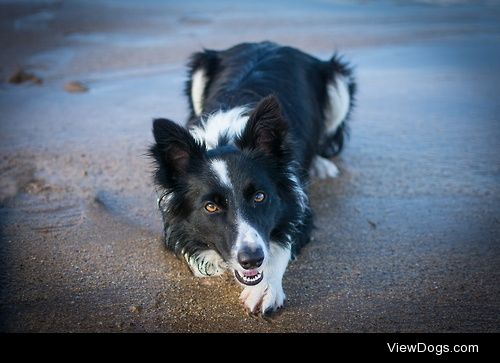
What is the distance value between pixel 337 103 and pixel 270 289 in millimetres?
3256

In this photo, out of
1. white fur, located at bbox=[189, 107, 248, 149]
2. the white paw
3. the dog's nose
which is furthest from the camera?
the white paw

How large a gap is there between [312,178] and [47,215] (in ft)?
9.21

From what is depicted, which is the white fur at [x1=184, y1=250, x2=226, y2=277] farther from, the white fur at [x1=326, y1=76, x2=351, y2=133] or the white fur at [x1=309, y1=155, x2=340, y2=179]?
the white fur at [x1=326, y1=76, x2=351, y2=133]

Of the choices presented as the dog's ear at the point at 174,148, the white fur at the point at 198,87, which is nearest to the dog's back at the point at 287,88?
the white fur at the point at 198,87

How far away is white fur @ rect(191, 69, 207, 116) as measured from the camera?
608 centimetres

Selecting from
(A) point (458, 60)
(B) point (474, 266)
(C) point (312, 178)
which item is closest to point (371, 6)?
(A) point (458, 60)

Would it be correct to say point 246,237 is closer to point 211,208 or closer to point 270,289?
point 211,208

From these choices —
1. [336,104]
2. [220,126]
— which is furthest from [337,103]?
[220,126]

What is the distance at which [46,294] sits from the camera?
3.65 meters

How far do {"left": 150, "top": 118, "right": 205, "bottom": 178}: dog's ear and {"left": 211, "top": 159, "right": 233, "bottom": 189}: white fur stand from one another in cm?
14

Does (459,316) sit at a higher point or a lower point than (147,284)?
higher

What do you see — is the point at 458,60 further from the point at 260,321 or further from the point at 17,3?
the point at 17,3

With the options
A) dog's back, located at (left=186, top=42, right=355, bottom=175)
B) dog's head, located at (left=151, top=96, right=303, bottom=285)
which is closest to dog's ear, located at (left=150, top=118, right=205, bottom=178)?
dog's head, located at (left=151, top=96, right=303, bottom=285)

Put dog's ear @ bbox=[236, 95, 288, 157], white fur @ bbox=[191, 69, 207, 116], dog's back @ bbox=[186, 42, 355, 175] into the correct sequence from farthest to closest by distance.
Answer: white fur @ bbox=[191, 69, 207, 116]
dog's back @ bbox=[186, 42, 355, 175]
dog's ear @ bbox=[236, 95, 288, 157]
